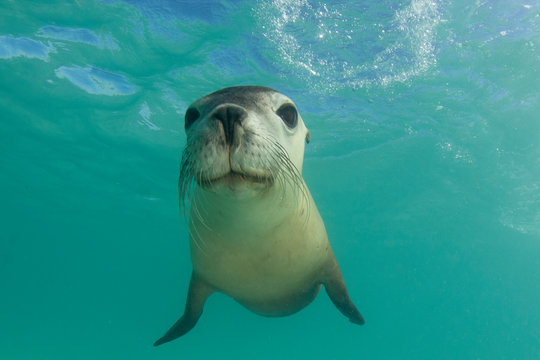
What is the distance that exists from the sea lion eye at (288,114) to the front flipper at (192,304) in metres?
1.85

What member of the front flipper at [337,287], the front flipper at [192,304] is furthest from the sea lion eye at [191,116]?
the front flipper at [337,287]

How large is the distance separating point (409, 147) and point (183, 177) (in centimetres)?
1229

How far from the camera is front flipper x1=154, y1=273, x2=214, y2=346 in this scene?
11.4 feet

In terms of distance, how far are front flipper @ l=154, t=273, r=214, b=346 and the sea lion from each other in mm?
10

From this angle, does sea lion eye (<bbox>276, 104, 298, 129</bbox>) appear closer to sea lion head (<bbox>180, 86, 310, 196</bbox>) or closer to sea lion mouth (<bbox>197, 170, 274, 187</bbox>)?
sea lion head (<bbox>180, 86, 310, 196</bbox>)

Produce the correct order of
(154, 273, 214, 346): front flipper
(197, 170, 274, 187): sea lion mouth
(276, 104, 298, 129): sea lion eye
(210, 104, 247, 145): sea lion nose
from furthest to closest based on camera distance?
(154, 273, 214, 346): front flipper → (276, 104, 298, 129): sea lion eye → (197, 170, 274, 187): sea lion mouth → (210, 104, 247, 145): sea lion nose

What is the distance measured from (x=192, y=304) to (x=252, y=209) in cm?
187

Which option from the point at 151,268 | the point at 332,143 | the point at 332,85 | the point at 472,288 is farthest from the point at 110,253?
the point at 472,288

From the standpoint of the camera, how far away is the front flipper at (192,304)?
11.4 ft

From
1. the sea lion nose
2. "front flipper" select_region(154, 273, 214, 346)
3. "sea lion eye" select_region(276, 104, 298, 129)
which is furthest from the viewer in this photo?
"front flipper" select_region(154, 273, 214, 346)

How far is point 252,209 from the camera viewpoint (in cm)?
230

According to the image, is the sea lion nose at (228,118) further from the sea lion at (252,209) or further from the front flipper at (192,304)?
the front flipper at (192,304)

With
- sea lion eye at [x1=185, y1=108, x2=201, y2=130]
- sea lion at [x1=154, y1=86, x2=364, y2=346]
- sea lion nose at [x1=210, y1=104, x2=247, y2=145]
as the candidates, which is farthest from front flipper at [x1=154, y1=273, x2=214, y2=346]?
sea lion nose at [x1=210, y1=104, x2=247, y2=145]

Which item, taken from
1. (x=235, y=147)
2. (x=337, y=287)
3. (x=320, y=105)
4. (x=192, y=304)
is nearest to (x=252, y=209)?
(x=235, y=147)
